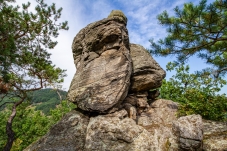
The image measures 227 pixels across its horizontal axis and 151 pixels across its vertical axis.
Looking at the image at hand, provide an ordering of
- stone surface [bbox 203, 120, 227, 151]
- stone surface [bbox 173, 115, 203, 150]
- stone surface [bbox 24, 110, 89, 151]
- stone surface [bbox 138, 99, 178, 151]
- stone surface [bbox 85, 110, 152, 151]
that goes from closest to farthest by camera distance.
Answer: stone surface [bbox 203, 120, 227, 151] → stone surface [bbox 173, 115, 203, 150] → stone surface [bbox 85, 110, 152, 151] → stone surface [bbox 24, 110, 89, 151] → stone surface [bbox 138, 99, 178, 151]

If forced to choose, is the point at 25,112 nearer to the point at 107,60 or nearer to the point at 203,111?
the point at 107,60

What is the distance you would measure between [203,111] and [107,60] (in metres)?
5.90

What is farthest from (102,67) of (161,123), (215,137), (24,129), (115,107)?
(24,129)

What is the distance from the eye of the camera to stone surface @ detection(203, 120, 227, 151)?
5.62 metres

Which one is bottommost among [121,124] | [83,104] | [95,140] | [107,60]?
[95,140]

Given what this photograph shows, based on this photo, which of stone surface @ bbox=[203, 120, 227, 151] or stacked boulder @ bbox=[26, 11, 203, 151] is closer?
stone surface @ bbox=[203, 120, 227, 151]

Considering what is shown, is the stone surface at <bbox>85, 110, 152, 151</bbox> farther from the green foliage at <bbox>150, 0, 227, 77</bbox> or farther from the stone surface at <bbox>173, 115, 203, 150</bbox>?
the green foliage at <bbox>150, 0, 227, 77</bbox>

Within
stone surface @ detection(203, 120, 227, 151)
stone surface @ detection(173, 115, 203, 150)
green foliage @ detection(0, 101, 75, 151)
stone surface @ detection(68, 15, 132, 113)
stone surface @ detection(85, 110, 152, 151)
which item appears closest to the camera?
stone surface @ detection(203, 120, 227, 151)

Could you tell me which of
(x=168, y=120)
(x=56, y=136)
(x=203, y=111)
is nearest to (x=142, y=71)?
(x=168, y=120)

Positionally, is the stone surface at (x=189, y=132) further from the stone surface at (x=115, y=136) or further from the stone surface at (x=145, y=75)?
the stone surface at (x=145, y=75)

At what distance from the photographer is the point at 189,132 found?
237 inches

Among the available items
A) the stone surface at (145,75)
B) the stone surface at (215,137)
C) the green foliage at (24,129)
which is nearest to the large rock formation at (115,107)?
the stone surface at (145,75)

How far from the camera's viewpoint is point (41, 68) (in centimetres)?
1276

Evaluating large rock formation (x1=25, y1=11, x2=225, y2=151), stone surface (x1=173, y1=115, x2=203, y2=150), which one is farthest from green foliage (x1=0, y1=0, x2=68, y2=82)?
stone surface (x1=173, y1=115, x2=203, y2=150)
